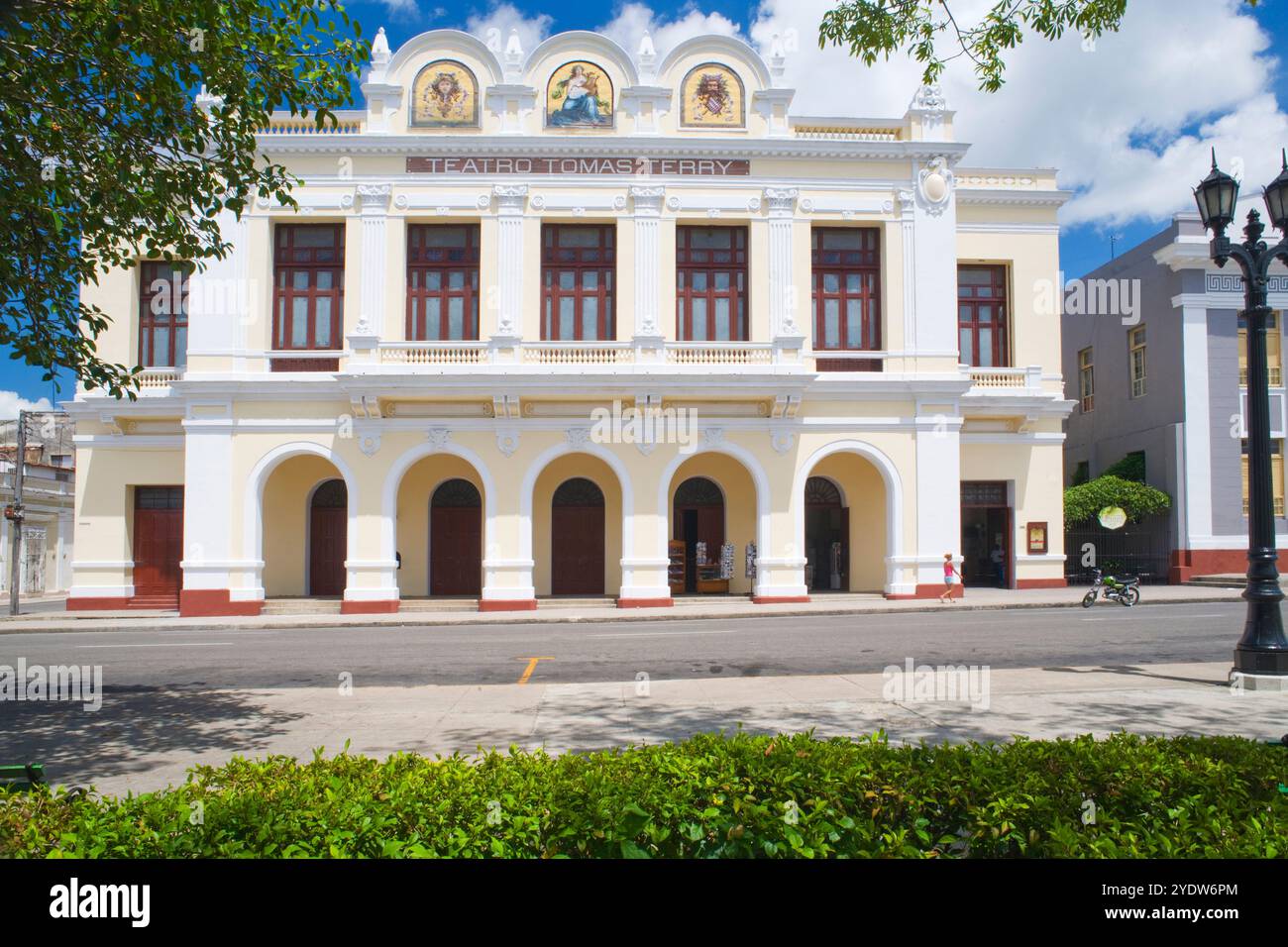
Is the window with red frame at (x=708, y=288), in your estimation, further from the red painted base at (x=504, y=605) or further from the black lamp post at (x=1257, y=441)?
the black lamp post at (x=1257, y=441)

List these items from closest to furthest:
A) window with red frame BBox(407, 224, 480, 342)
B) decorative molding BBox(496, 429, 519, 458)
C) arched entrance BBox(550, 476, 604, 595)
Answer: decorative molding BBox(496, 429, 519, 458)
window with red frame BBox(407, 224, 480, 342)
arched entrance BBox(550, 476, 604, 595)

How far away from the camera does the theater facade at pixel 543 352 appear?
21.9m

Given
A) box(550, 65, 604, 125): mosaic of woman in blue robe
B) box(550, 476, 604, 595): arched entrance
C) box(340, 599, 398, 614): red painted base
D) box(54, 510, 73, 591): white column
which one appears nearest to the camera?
box(340, 599, 398, 614): red painted base

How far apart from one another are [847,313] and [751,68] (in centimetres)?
682

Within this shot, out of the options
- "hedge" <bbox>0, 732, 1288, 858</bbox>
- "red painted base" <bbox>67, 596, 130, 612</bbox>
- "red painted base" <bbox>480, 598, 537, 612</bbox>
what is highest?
"hedge" <bbox>0, 732, 1288, 858</bbox>

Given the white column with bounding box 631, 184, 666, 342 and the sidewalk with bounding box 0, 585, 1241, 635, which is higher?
the white column with bounding box 631, 184, 666, 342

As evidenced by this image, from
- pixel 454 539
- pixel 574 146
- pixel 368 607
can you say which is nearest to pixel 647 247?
pixel 574 146

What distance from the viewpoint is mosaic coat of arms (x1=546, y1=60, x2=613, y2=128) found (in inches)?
904

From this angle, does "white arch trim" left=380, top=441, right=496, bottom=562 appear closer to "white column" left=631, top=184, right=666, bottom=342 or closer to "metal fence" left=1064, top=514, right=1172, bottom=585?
"white column" left=631, top=184, right=666, bottom=342

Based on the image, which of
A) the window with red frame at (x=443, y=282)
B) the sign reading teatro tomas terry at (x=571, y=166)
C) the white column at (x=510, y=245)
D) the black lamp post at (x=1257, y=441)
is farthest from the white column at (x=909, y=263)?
the black lamp post at (x=1257, y=441)

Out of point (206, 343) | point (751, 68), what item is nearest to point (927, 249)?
point (751, 68)

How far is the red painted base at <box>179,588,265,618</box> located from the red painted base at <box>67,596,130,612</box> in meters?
2.75

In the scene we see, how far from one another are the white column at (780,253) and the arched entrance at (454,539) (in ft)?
30.7

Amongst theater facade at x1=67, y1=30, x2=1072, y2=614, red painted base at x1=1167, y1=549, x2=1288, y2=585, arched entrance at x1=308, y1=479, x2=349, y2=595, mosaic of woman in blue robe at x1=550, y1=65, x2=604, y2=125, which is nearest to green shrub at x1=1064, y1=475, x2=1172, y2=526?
red painted base at x1=1167, y1=549, x2=1288, y2=585
